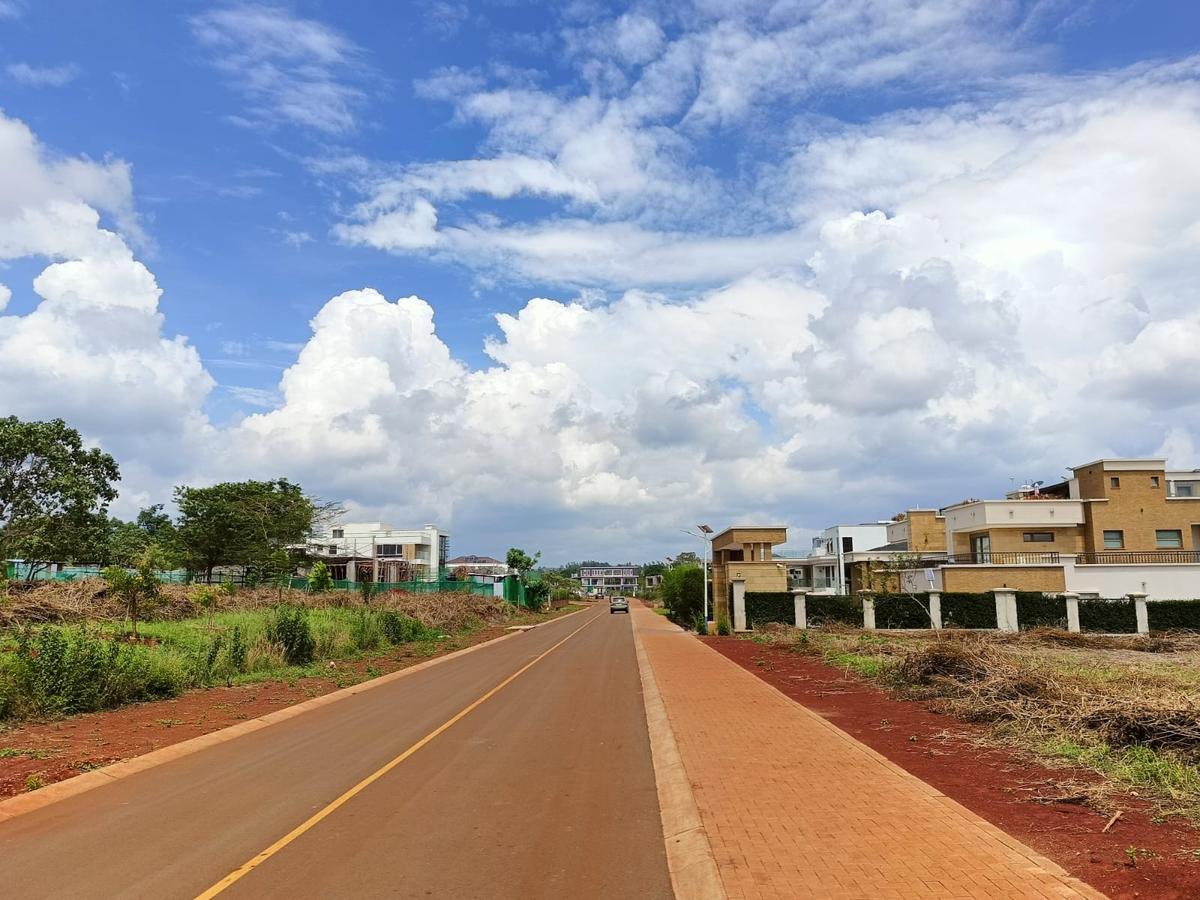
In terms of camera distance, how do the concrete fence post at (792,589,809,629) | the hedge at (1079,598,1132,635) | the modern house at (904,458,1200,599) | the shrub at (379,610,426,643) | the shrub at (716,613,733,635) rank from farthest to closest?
1. the modern house at (904,458,1200,599)
2. the shrub at (716,613,733,635)
3. the concrete fence post at (792,589,809,629)
4. the hedge at (1079,598,1132,635)
5. the shrub at (379,610,426,643)

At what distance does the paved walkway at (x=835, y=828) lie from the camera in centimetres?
555

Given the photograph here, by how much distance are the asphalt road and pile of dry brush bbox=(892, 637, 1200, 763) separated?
5.35 metres

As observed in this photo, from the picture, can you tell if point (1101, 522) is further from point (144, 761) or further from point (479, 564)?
point (479, 564)

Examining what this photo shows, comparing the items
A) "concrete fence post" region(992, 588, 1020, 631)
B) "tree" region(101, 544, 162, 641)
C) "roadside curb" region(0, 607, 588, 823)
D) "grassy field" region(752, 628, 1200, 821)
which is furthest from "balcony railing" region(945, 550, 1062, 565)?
"tree" region(101, 544, 162, 641)

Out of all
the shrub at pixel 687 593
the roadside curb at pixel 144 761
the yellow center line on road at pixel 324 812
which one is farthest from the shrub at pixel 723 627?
the yellow center line on road at pixel 324 812

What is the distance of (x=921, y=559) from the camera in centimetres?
5472

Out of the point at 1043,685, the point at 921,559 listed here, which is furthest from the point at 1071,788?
the point at 921,559

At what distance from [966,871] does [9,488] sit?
4618 cm

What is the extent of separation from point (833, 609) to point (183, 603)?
27681 millimetres

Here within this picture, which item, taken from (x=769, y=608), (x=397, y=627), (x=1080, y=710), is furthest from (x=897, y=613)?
(x=1080, y=710)

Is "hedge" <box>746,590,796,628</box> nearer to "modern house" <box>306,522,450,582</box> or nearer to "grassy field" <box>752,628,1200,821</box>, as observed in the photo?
"grassy field" <box>752,628,1200,821</box>

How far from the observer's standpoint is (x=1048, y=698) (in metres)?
11.9

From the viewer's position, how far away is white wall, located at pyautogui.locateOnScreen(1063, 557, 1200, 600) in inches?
1647

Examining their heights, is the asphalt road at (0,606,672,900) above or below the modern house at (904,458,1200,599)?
below
